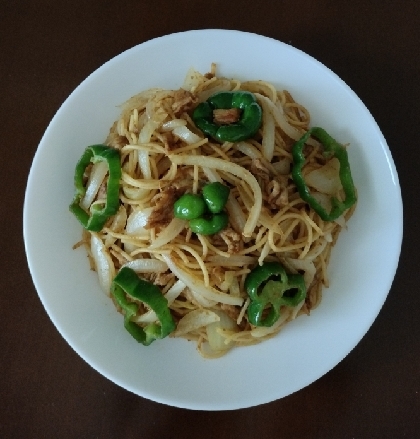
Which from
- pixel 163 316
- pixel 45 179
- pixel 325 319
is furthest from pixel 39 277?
pixel 325 319

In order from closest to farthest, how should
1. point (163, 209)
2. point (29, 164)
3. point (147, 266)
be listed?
point (163, 209) → point (147, 266) → point (29, 164)

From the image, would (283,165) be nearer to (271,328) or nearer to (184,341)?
(271,328)

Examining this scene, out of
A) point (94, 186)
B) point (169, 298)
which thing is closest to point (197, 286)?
point (169, 298)

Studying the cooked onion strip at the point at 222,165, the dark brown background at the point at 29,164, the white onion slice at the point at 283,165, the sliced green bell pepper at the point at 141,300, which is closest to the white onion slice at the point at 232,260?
the cooked onion strip at the point at 222,165

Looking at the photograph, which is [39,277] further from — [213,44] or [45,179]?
[213,44]

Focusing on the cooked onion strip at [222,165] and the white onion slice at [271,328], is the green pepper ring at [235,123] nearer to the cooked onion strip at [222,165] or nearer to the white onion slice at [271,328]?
the cooked onion strip at [222,165]

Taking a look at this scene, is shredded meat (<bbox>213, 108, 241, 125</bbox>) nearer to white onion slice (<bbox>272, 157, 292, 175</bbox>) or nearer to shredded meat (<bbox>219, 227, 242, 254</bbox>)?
white onion slice (<bbox>272, 157, 292, 175</bbox>)

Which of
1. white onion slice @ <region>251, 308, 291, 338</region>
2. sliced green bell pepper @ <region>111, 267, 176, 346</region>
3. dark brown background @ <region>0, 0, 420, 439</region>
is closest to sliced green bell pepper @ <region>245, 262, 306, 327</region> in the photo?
white onion slice @ <region>251, 308, 291, 338</region>
